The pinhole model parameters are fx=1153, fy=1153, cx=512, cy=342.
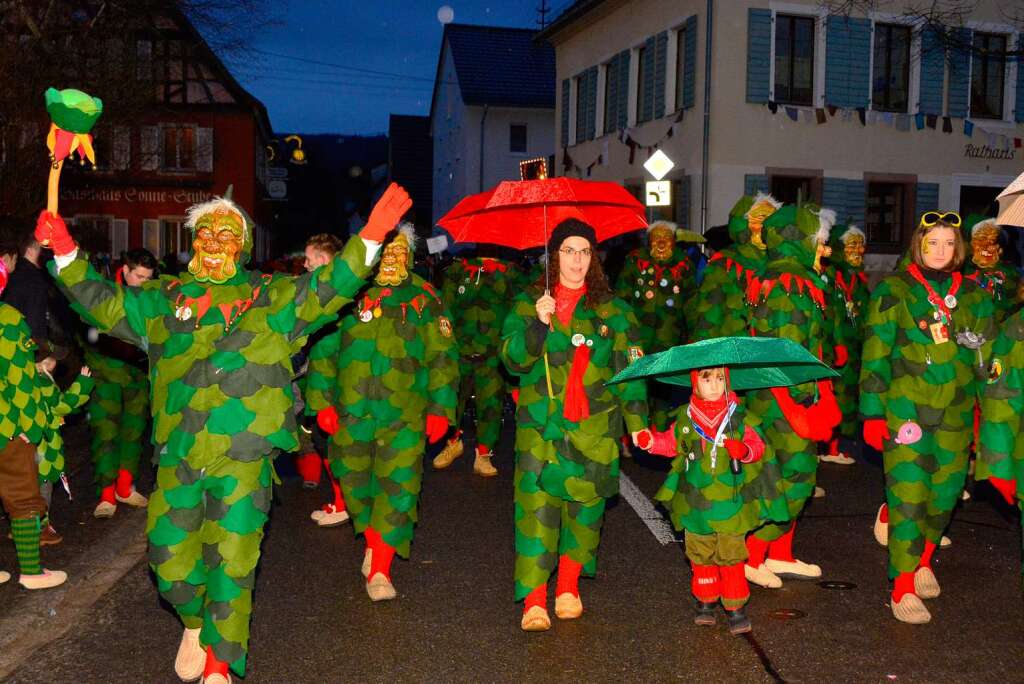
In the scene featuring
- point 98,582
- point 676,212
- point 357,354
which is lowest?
point 98,582

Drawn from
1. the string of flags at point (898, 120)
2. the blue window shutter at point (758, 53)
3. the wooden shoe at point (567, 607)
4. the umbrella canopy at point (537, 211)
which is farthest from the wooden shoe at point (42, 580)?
the string of flags at point (898, 120)

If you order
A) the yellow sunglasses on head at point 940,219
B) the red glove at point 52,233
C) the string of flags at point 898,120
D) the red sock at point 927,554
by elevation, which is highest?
the string of flags at point 898,120

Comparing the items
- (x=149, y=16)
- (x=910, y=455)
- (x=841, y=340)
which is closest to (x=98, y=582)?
(x=910, y=455)

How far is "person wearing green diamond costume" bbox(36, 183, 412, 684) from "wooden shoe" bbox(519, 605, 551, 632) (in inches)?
59.0

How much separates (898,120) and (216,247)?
21.9m

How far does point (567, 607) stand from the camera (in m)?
5.98

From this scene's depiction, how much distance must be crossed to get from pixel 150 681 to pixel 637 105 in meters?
24.0

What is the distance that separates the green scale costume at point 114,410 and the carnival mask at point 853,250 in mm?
6946

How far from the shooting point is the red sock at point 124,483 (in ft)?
28.2

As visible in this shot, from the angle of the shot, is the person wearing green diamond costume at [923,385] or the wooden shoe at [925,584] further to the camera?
the wooden shoe at [925,584]

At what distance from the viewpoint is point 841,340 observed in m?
10.9

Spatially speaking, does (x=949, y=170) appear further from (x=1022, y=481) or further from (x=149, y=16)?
(x=1022, y=481)

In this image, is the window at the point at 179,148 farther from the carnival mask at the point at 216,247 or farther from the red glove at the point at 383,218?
the red glove at the point at 383,218

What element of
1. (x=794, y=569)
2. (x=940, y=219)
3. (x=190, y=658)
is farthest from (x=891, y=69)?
(x=190, y=658)
